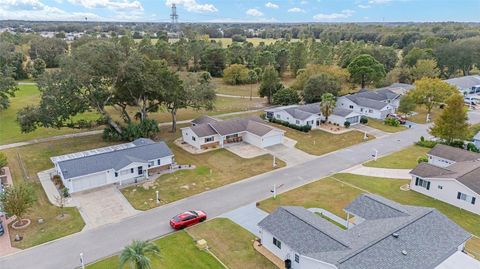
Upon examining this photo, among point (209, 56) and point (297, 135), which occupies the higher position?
point (209, 56)

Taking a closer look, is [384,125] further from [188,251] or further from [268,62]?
[268,62]

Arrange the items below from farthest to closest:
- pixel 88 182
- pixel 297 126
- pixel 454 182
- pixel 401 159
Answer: pixel 297 126
pixel 401 159
pixel 88 182
pixel 454 182

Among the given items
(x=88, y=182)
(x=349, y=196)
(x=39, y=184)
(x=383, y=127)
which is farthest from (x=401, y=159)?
(x=39, y=184)

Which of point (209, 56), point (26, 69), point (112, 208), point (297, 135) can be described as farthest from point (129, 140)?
point (26, 69)

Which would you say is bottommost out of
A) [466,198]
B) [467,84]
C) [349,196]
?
[349,196]

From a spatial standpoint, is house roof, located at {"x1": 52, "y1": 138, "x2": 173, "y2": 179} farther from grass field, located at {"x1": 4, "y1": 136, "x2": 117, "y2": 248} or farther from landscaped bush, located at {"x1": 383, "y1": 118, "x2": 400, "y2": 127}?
landscaped bush, located at {"x1": 383, "y1": 118, "x2": 400, "y2": 127}

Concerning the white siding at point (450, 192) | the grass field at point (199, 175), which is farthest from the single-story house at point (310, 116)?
the white siding at point (450, 192)

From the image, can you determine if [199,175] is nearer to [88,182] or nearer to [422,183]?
[88,182]
